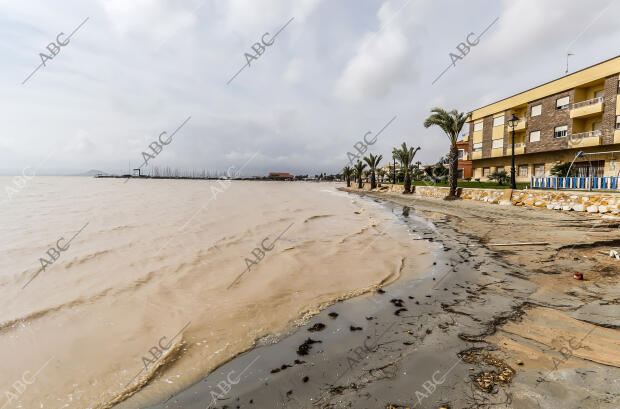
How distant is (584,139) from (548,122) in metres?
4.58

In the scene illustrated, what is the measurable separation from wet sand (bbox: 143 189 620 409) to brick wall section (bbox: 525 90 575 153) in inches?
1158

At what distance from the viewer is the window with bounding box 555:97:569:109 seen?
27094mm

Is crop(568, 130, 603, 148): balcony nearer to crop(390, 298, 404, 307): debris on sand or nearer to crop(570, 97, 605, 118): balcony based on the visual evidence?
crop(570, 97, 605, 118): balcony

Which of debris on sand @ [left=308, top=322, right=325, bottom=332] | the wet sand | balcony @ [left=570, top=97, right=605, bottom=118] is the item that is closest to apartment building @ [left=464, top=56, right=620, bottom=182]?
balcony @ [left=570, top=97, right=605, bottom=118]

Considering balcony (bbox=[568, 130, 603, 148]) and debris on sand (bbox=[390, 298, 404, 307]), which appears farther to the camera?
balcony (bbox=[568, 130, 603, 148])

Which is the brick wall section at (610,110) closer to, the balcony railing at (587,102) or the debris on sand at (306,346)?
the balcony railing at (587,102)

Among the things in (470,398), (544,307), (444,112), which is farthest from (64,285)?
(444,112)

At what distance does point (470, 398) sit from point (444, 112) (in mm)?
26096

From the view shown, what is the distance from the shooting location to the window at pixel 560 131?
27.1 metres

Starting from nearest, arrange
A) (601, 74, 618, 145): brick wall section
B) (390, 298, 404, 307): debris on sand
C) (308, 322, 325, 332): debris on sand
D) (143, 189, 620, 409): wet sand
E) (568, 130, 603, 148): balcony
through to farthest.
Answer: (143, 189, 620, 409): wet sand, (308, 322, 325, 332): debris on sand, (390, 298, 404, 307): debris on sand, (601, 74, 618, 145): brick wall section, (568, 130, 603, 148): balcony

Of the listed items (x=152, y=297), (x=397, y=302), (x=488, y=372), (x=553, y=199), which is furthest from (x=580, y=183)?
(x=152, y=297)

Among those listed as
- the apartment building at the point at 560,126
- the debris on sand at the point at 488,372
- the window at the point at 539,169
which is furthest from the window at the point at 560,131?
the debris on sand at the point at 488,372

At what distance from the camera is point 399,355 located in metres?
3.28

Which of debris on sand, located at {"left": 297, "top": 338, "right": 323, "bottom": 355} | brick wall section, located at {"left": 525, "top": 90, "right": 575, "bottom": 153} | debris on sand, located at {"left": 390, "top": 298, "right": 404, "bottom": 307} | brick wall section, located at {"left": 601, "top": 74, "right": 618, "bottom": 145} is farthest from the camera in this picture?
brick wall section, located at {"left": 525, "top": 90, "right": 575, "bottom": 153}
